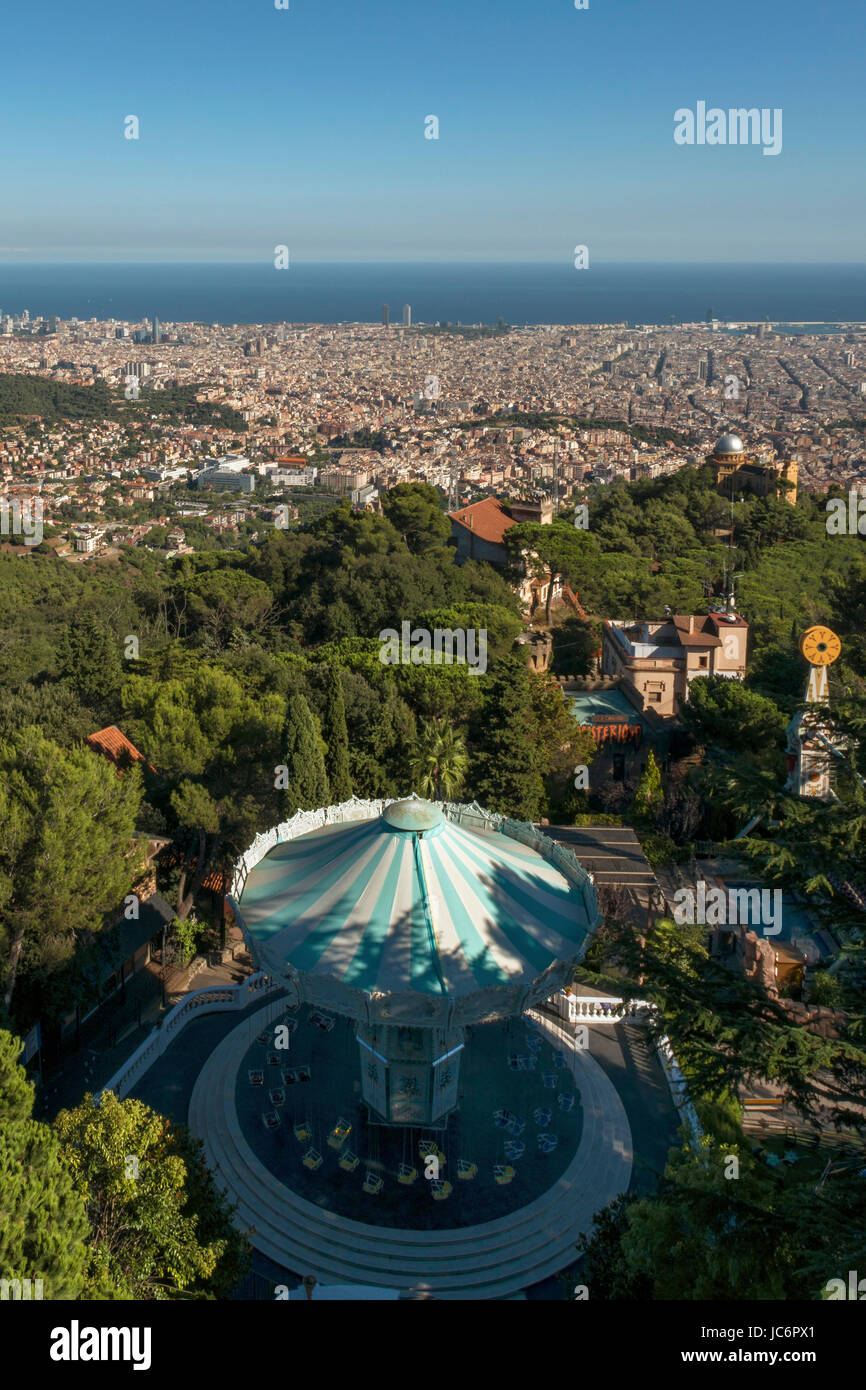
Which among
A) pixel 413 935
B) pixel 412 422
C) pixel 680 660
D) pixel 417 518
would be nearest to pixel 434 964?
pixel 413 935

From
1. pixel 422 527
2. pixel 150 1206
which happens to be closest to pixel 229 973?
pixel 150 1206

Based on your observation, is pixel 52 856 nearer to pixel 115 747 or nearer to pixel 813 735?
pixel 115 747

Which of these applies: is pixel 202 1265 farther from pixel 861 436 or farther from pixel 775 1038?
pixel 861 436

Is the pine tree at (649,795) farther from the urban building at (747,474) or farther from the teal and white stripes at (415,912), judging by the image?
the urban building at (747,474)

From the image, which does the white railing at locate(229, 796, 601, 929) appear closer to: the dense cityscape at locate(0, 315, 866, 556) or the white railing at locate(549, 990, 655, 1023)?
the white railing at locate(549, 990, 655, 1023)

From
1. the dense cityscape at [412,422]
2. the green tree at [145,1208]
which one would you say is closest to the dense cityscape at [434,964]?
the green tree at [145,1208]

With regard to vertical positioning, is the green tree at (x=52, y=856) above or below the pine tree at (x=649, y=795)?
above
